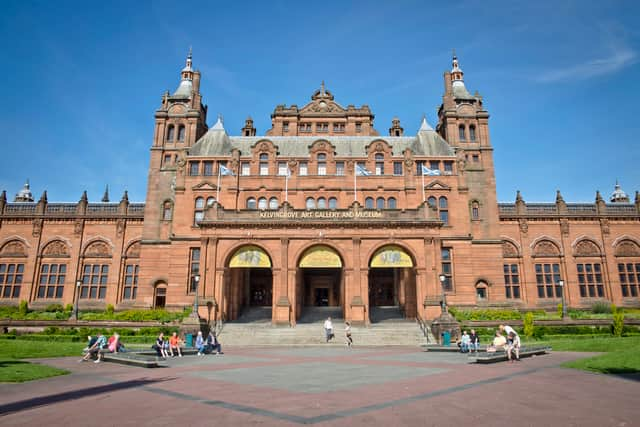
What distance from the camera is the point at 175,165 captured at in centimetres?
5181

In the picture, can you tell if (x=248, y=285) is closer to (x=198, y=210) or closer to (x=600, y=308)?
(x=198, y=210)

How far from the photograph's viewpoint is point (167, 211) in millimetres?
50562

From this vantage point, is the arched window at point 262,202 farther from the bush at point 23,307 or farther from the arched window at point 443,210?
the bush at point 23,307

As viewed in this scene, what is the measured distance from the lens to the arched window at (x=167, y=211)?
50219 millimetres

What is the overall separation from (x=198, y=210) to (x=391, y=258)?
73.4 feet

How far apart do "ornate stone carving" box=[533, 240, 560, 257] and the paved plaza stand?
38870 mm

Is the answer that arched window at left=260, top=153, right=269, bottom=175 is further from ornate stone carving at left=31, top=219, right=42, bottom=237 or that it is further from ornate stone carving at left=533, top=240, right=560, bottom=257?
ornate stone carving at left=533, top=240, right=560, bottom=257

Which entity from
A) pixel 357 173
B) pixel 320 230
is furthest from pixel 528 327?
pixel 357 173

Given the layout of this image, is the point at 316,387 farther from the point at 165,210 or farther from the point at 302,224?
the point at 165,210

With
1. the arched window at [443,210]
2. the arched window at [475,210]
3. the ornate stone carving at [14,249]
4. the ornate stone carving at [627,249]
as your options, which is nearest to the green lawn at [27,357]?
the ornate stone carving at [14,249]

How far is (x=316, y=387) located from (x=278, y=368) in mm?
5589

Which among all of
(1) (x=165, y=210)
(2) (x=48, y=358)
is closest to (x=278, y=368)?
(2) (x=48, y=358)

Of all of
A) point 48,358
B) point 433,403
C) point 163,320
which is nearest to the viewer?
point 433,403

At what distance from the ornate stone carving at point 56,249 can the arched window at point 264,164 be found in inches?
1082
